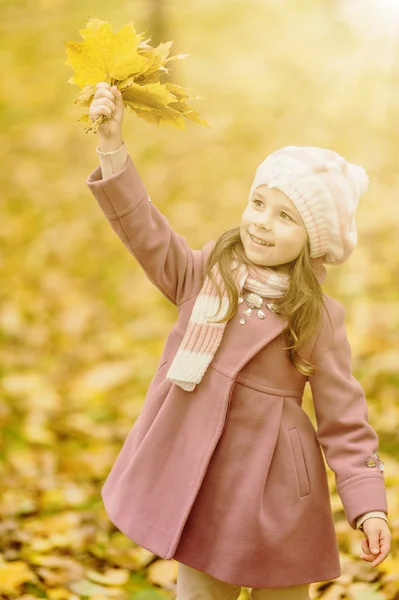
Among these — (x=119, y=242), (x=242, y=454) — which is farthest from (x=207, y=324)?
(x=119, y=242)

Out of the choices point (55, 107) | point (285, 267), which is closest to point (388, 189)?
point (55, 107)

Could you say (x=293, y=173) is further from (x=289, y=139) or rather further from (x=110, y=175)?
(x=289, y=139)

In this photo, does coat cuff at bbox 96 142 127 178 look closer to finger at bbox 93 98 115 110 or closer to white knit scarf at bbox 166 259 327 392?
finger at bbox 93 98 115 110

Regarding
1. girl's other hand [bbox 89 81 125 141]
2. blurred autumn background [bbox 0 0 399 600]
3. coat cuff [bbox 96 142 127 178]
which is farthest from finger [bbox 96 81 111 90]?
blurred autumn background [bbox 0 0 399 600]

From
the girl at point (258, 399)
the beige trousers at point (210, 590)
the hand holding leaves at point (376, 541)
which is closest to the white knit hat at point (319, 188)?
the girl at point (258, 399)

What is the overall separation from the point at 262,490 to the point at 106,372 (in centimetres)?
289

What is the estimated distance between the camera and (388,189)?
694cm

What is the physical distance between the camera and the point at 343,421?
88.2 inches

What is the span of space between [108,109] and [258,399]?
95 centimetres

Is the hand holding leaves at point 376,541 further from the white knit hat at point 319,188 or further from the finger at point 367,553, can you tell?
the white knit hat at point 319,188

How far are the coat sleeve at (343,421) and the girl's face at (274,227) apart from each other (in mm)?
252

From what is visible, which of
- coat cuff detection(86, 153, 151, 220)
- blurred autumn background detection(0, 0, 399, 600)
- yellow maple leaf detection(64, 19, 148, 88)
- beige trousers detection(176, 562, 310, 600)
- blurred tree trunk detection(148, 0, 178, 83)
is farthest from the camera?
blurred tree trunk detection(148, 0, 178, 83)

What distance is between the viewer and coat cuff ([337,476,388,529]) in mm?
2197

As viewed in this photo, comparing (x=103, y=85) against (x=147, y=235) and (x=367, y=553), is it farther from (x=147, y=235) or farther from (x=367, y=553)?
(x=367, y=553)
